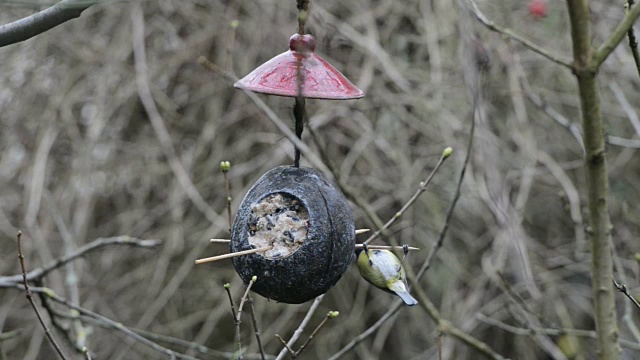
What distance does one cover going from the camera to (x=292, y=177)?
1412 millimetres

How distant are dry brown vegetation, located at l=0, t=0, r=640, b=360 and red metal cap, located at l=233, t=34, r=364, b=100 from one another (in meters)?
1.76

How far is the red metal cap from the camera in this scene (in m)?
1.30

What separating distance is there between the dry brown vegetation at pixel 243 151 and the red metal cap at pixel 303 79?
69.5 inches

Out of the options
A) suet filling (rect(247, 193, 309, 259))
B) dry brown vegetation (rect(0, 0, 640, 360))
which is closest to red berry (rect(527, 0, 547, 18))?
dry brown vegetation (rect(0, 0, 640, 360))

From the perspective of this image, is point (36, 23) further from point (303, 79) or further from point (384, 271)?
point (384, 271)

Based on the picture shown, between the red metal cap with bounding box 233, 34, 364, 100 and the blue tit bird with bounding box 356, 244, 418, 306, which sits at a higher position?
the red metal cap with bounding box 233, 34, 364, 100

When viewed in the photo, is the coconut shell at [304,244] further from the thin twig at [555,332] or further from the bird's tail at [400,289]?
the thin twig at [555,332]

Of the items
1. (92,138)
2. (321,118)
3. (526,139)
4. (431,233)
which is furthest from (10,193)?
(526,139)

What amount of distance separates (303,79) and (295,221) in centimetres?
25

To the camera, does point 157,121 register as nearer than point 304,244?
No

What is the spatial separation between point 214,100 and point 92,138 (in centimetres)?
53

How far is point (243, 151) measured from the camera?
334 cm

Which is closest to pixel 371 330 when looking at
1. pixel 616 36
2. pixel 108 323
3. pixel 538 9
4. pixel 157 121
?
pixel 108 323

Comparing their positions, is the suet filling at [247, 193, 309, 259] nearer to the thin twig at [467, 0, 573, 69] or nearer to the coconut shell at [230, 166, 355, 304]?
the coconut shell at [230, 166, 355, 304]
